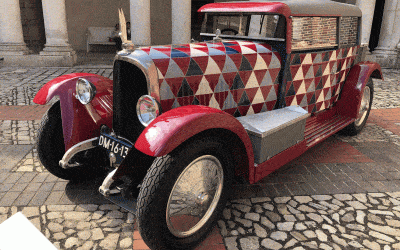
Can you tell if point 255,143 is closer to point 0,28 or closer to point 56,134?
point 56,134

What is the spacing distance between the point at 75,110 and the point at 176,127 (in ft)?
4.01

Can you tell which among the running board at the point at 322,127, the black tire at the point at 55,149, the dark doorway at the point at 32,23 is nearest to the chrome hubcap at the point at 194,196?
the black tire at the point at 55,149

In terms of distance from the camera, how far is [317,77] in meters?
3.43

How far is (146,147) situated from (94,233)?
97 centimetres

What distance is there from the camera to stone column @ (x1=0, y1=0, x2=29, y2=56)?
348 inches

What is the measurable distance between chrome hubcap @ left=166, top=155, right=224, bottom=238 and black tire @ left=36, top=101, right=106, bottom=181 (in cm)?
102

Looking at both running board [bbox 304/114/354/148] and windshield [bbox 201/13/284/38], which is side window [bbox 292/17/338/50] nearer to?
windshield [bbox 201/13/284/38]

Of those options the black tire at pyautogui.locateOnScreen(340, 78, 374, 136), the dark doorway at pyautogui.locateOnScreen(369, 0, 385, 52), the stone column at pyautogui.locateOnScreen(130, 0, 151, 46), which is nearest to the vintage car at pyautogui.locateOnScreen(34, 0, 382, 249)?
the black tire at pyautogui.locateOnScreen(340, 78, 374, 136)

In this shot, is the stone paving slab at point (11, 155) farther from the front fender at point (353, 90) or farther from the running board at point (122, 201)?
the front fender at point (353, 90)

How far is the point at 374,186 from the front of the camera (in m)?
3.06

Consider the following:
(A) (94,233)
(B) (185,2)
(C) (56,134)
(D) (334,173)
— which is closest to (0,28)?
(B) (185,2)

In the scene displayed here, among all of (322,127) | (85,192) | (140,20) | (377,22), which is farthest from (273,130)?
(377,22)

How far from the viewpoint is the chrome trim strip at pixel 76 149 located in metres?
2.47

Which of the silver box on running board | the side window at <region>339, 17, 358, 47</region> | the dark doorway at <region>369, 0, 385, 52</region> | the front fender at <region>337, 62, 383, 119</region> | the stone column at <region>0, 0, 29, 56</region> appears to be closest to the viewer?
the silver box on running board
